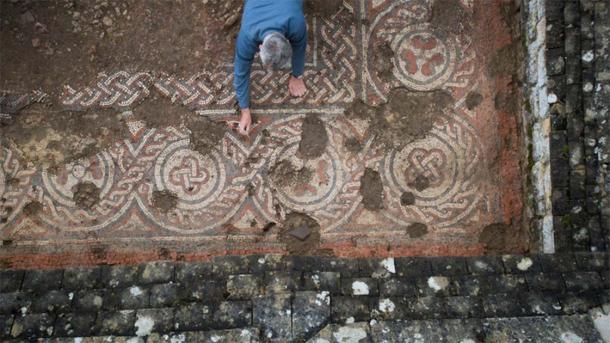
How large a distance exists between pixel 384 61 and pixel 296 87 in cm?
66

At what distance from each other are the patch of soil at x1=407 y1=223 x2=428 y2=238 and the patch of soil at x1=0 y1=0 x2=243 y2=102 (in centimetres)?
174

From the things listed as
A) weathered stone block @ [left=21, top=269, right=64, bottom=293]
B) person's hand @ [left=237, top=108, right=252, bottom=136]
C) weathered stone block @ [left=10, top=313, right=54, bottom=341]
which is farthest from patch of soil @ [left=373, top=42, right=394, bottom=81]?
weathered stone block @ [left=10, top=313, right=54, bottom=341]

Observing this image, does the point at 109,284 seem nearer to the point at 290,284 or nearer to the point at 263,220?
the point at 290,284

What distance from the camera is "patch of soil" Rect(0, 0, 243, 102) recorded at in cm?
372

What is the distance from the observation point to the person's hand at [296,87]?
361 cm

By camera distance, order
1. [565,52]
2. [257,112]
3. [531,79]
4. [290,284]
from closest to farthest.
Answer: [290,284] < [565,52] < [531,79] < [257,112]

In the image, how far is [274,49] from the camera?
285 centimetres

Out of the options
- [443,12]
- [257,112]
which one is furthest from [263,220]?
[443,12]

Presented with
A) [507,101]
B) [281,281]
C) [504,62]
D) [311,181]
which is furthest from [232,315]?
[504,62]

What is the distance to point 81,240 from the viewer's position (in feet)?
11.8

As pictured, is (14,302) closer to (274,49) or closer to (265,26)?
(274,49)

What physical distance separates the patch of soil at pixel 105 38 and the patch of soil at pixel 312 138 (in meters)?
0.74

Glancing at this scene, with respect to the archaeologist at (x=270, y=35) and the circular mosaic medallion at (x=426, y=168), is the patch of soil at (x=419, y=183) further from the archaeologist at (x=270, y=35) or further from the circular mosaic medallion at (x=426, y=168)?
the archaeologist at (x=270, y=35)

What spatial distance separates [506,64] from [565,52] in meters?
0.56
